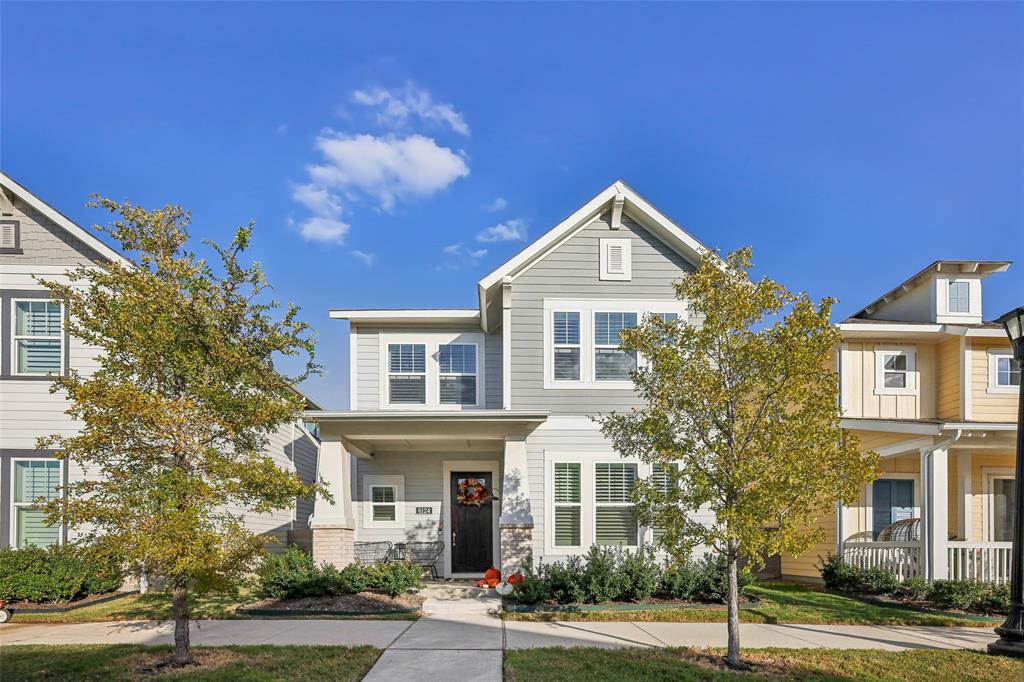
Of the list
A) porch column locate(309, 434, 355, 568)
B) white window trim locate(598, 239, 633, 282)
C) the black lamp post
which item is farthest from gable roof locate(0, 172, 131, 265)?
the black lamp post

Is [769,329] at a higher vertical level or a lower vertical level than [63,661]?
higher

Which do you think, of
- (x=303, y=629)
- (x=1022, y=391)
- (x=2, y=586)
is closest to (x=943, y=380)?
(x=1022, y=391)

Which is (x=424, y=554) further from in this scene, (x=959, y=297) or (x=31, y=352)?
(x=959, y=297)

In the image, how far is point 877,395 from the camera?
16.2m

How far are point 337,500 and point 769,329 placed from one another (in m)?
8.65

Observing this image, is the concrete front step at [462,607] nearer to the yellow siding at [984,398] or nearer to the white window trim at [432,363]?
the white window trim at [432,363]

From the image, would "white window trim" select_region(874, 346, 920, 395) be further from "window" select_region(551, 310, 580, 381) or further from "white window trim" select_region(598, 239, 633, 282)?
"window" select_region(551, 310, 580, 381)

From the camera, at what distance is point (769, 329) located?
8477mm

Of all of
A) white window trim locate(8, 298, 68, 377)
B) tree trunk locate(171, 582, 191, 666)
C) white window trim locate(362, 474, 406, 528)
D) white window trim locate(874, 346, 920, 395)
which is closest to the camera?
tree trunk locate(171, 582, 191, 666)

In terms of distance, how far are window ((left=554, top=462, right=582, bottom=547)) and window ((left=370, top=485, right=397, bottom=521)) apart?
4.17 meters

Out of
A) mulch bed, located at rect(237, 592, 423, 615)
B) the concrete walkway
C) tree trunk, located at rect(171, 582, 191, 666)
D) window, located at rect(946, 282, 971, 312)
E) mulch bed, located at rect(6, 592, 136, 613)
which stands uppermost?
window, located at rect(946, 282, 971, 312)

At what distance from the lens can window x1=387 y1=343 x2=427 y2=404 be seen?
1562cm

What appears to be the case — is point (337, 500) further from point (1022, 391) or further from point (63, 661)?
point (1022, 391)

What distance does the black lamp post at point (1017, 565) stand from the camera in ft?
29.7
